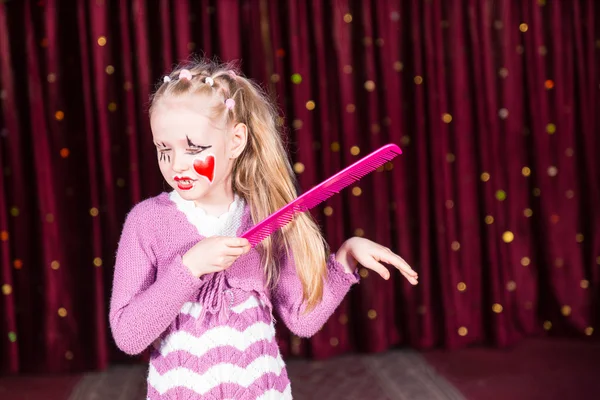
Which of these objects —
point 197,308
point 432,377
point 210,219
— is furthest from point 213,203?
point 432,377

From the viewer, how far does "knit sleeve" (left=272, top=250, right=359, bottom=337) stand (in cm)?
97

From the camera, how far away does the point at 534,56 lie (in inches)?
90.0

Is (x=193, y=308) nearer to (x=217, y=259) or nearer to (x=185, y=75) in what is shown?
(x=217, y=259)

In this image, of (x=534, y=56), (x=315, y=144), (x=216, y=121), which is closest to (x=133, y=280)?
(x=216, y=121)

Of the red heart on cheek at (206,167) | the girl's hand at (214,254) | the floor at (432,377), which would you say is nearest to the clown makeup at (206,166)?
the red heart on cheek at (206,167)

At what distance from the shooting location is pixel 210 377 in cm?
88

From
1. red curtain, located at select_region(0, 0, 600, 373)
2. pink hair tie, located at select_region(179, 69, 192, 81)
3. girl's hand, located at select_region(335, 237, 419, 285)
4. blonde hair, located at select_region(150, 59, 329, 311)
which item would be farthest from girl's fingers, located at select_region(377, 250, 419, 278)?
red curtain, located at select_region(0, 0, 600, 373)

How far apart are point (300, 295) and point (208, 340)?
17cm

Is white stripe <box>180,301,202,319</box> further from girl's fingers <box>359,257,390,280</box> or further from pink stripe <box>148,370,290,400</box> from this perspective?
girl's fingers <box>359,257,390,280</box>

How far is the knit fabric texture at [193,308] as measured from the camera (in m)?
0.86

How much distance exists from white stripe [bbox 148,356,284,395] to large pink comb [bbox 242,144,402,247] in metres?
0.18

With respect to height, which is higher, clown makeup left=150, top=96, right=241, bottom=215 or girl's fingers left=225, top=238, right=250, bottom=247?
clown makeup left=150, top=96, right=241, bottom=215

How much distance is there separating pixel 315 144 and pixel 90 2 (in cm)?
86

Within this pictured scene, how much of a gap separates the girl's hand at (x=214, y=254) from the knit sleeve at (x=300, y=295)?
0.19 metres
